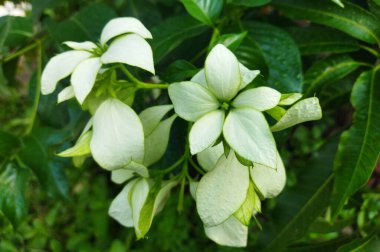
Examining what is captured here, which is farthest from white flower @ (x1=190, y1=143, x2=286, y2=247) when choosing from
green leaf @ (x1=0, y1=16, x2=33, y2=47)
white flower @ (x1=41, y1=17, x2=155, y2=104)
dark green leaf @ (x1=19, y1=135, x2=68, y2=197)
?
green leaf @ (x1=0, y1=16, x2=33, y2=47)

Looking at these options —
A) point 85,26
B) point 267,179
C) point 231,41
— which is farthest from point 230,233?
point 85,26

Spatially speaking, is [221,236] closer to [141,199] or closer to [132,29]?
[141,199]

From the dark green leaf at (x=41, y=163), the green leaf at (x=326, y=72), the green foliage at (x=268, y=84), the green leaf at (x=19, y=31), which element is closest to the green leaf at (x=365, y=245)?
the green foliage at (x=268, y=84)

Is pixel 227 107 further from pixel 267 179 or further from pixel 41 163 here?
pixel 41 163

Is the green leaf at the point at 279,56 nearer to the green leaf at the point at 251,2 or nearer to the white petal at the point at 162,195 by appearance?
the green leaf at the point at 251,2

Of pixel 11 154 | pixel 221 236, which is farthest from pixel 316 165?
pixel 11 154

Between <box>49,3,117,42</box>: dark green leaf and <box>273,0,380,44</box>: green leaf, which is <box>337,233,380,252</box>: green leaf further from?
<box>49,3,117,42</box>: dark green leaf
